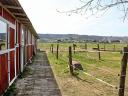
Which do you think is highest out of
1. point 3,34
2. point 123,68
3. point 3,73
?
point 3,34

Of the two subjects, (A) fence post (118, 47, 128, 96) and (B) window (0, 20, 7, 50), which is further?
(B) window (0, 20, 7, 50)

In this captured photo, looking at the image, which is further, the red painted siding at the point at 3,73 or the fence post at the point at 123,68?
the red painted siding at the point at 3,73

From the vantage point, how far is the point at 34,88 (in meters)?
11.9

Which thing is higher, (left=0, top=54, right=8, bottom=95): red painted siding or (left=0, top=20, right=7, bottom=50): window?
(left=0, top=20, right=7, bottom=50): window

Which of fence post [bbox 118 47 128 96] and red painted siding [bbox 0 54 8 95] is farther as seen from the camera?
red painted siding [bbox 0 54 8 95]

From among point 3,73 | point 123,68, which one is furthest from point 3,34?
point 123,68

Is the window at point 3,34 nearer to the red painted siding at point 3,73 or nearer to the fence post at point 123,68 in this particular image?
the red painted siding at point 3,73

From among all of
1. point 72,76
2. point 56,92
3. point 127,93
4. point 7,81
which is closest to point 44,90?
point 56,92

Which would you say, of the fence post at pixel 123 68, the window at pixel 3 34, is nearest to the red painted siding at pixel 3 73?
the window at pixel 3 34

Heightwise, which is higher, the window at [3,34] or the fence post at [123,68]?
the window at [3,34]

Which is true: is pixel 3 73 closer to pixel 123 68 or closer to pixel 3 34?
pixel 3 34

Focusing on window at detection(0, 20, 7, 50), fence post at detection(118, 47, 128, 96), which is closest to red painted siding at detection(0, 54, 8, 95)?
window at detection(0, 20, 7, 50)

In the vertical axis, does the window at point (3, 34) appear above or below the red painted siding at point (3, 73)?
above

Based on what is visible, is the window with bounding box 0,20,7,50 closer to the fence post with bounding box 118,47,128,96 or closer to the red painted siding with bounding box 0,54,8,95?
the red painted siding with bounding box 0,54,8,95
